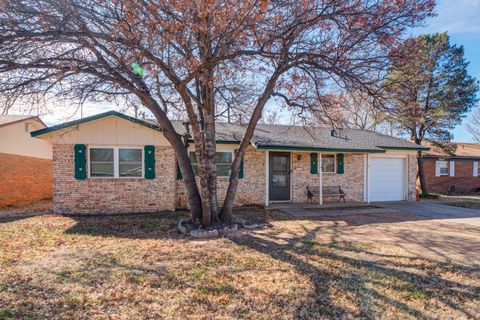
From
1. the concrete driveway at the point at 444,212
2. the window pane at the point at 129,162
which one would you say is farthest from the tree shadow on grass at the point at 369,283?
the window pane at the point at 129,162

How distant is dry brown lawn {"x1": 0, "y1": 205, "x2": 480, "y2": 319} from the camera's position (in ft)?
12.0

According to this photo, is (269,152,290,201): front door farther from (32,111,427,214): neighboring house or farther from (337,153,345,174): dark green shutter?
(337,153,345,174): dark green shutter

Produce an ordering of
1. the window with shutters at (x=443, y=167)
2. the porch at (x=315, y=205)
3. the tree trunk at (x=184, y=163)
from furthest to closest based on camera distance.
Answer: the window with shutters at (x=443, y=167), the porch at (x=315, y=205), the tree trunk at (x=184, y=163)

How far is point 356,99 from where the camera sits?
895cm

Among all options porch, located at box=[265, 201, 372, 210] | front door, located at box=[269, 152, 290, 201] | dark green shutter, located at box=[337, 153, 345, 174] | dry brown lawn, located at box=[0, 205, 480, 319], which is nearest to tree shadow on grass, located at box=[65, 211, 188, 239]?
dry brown lawn, located at box=[0, 205, 480, 319]

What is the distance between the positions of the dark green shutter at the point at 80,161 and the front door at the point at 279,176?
22.8 ft

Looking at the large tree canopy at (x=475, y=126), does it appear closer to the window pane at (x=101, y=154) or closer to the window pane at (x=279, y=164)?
the window pane at (x=279, y=164)

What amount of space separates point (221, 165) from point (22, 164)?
29.1 ft

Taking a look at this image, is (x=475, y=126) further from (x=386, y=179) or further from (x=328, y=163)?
(x=328, y=163)

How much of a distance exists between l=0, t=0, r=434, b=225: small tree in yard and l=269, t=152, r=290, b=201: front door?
4.47m

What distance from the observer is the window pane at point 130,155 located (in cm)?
1052

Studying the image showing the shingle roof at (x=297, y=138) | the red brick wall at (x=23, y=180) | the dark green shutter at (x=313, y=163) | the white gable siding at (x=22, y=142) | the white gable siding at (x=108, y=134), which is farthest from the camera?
the dark green shutter at (x=313, y=163)

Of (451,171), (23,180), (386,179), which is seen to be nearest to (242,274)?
(386,179)

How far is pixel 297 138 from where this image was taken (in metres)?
13.3
